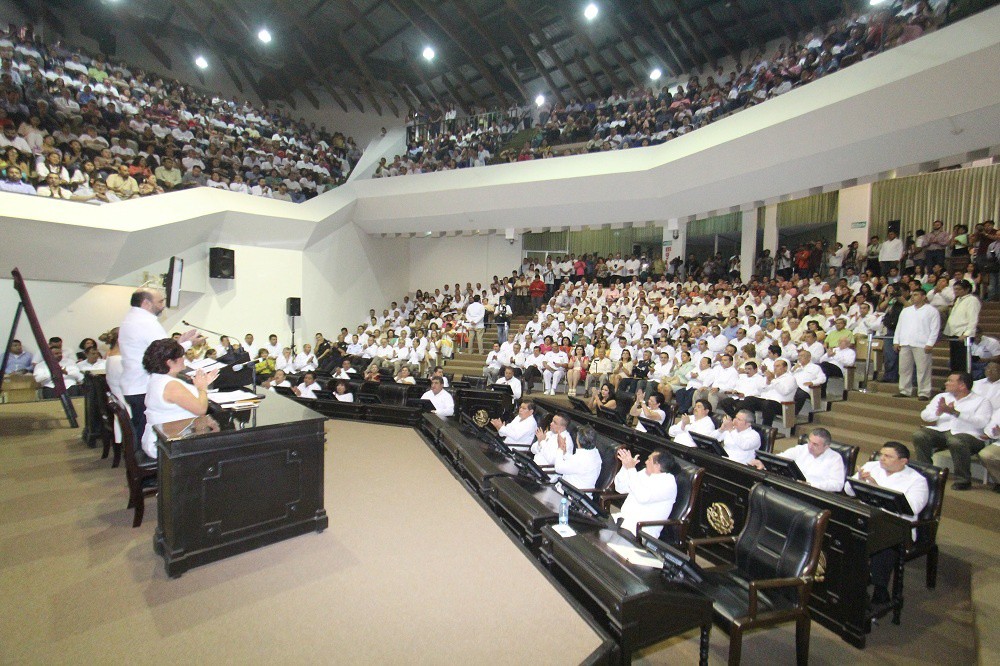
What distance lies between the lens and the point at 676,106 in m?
11.2

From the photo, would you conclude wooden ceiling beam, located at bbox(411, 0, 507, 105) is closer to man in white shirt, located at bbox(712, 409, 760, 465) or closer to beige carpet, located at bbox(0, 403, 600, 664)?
man in white shirt, located at bbox(712, 409, 760, 465)

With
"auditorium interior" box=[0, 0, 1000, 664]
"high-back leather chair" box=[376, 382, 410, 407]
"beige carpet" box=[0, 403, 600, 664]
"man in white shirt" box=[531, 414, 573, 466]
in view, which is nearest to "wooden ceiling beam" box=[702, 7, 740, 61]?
"auditorium interior" box=[0, 0, 1000, 664]

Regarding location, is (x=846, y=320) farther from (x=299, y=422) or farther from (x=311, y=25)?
(x=311, y=25)

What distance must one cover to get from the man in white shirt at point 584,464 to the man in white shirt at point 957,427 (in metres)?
3.28

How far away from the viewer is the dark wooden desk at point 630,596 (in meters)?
2.28

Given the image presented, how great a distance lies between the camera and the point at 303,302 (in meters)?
14.5

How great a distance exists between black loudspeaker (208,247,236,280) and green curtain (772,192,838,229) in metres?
14.0

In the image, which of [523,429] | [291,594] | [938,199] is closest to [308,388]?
[523,429]

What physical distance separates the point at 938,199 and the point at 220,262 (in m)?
17.4

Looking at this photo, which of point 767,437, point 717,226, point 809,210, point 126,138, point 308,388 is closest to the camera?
point 767,437

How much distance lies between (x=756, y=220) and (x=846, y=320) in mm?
6413

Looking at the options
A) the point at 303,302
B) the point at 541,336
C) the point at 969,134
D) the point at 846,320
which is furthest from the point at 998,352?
the point at 303,302

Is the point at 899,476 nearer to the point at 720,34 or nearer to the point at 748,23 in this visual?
the point at 748,23

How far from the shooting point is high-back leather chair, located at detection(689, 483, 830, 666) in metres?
2.76
